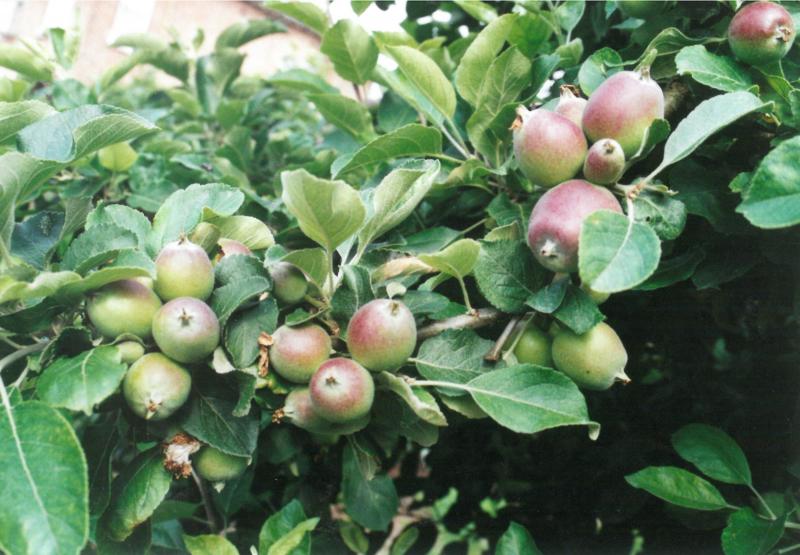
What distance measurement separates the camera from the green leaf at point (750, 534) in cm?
86

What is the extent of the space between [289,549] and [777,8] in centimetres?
90

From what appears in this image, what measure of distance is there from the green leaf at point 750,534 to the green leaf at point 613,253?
17.7 inches

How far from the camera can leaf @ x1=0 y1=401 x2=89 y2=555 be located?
58cm

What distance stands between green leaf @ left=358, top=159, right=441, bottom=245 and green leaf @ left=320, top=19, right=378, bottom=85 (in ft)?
1.60

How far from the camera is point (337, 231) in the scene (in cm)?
74

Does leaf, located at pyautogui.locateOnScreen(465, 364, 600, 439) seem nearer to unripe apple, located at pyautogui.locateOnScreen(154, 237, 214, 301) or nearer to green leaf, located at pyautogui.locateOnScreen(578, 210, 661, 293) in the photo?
green leaf, located at pyautogui.locateOnScreen(578, 210, 661, 293)

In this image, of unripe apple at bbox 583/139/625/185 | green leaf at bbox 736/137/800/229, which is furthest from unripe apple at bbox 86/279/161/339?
green leaf at bbox 736/137/800/229

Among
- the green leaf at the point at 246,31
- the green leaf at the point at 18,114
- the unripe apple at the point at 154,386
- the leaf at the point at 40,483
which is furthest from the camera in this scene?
the green leaf at the point at 246,31

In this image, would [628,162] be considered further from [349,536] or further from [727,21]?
[349,536]

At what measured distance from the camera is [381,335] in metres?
0.70

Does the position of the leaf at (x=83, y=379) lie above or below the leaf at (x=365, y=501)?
above

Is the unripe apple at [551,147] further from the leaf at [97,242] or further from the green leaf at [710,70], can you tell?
the leaf at [97,242]

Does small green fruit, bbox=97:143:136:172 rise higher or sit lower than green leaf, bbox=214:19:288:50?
lower

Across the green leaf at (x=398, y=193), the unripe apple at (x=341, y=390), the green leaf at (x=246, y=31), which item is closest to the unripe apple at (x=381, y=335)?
the unripe apple at (x=341, y=390)
